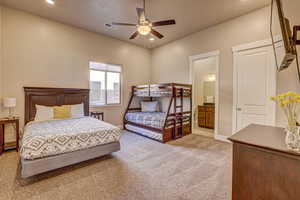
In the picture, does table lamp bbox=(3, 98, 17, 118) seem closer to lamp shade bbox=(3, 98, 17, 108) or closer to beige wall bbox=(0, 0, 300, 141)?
lamp shade bbox=(3, 98, 17, 108)

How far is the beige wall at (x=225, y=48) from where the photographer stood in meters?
3.13

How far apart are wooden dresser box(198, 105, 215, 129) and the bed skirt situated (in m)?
4.02

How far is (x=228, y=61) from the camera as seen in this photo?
4027 mm

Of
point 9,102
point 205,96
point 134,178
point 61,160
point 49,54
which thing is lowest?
point 134,178

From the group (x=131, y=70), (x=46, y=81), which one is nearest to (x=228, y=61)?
(x=131, y=70)

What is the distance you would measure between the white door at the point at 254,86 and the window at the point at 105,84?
157 inches

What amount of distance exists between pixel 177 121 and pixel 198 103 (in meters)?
2.30

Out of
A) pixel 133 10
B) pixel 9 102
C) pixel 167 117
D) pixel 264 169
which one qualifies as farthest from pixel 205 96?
pixel 9 102

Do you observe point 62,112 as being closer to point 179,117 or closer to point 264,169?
point 179,117

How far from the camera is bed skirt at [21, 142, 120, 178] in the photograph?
2.15 meters

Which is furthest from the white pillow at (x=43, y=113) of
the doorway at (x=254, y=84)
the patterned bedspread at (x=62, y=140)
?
the doorway at (x=254, y=84)

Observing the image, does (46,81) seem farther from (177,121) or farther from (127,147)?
(177,121)

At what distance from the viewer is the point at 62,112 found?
392cm

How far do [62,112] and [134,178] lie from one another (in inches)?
112
